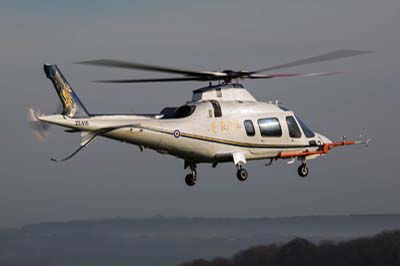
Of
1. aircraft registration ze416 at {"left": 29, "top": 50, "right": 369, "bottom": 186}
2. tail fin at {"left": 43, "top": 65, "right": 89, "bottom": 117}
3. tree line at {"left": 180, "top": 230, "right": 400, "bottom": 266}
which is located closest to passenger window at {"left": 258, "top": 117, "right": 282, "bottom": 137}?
aircraft registration ze416 at {"left": 29, "top": 50, "right": 369, "bottom": 186}

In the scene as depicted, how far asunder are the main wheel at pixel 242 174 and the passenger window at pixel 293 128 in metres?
4.03

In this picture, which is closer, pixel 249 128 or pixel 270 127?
pixel 249 128

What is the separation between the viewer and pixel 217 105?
58.3 metres

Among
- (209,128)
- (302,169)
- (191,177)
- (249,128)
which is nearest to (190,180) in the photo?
(191,177)

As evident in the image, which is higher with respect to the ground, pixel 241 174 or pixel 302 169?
pixel 302 169

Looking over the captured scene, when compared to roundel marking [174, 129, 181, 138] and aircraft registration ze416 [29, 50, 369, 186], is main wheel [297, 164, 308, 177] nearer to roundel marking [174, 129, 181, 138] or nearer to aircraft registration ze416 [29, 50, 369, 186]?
aircraft registration ze416 [29, 50, 369, 186]

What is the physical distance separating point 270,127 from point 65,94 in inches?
460

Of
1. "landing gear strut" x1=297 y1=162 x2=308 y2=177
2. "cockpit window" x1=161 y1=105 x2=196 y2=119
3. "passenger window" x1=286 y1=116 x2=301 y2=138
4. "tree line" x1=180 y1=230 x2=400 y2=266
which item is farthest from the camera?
"tree line" x1=180 y1=230 x2=400 y2=266

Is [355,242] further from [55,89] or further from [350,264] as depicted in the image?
[55,89]

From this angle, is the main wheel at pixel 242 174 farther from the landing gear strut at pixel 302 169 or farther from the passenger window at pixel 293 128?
the landing gear strut at pixel 302 169

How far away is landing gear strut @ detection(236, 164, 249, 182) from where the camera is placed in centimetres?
5856

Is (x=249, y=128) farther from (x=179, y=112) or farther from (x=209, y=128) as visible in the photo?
(x=179, y=112)

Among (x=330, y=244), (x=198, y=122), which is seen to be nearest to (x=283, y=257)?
(x=330, y=244)

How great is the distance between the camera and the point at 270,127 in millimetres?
60375
